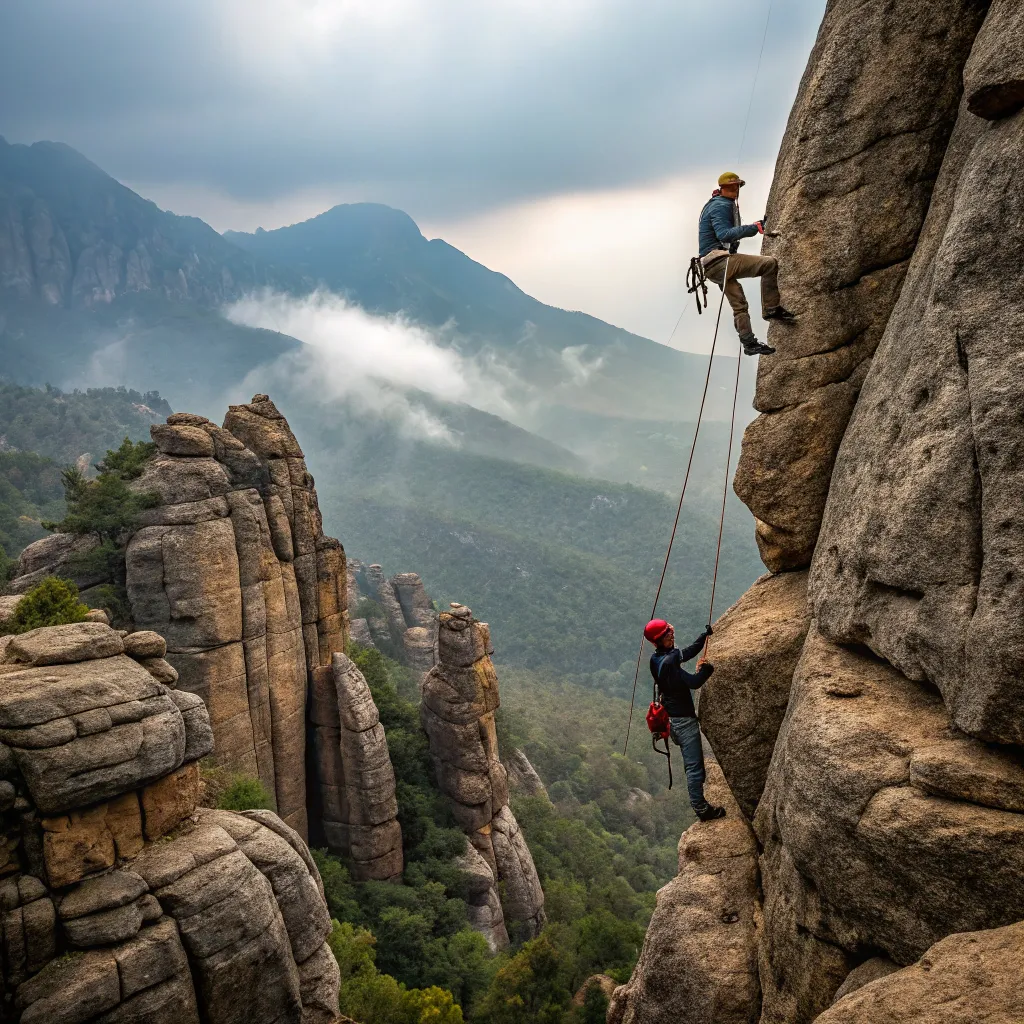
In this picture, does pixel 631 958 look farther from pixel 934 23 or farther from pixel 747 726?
pixel 934 23

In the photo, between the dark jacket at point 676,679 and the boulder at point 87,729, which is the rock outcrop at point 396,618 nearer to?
the boulder at point 87,729

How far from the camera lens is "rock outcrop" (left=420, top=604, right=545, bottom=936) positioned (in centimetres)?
4169

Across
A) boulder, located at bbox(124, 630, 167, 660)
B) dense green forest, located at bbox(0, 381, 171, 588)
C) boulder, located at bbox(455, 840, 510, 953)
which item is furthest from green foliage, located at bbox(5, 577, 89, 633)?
boulder, located at bbox(455, 840, 510, 953)

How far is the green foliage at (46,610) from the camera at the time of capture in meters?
23.3

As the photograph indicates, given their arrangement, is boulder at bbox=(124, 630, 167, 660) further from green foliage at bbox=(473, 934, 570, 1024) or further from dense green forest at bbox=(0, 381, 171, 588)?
green foliage at bbox=(473, 934, 570, 1024)

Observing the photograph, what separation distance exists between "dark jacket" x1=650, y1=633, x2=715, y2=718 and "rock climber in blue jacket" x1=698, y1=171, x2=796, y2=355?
16.7 feet

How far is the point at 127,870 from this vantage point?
51.3 feet

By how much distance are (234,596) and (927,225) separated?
27.9 m

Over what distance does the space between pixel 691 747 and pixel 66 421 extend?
14521 cm

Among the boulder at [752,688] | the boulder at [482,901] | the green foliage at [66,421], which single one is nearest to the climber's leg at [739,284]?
the boulder at [752,688]

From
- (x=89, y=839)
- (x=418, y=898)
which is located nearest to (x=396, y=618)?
(x=418, y=898)

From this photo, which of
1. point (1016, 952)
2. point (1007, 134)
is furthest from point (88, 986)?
point (1007, 134)

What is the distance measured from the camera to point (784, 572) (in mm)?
12922

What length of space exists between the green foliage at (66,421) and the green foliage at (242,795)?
97.2m
